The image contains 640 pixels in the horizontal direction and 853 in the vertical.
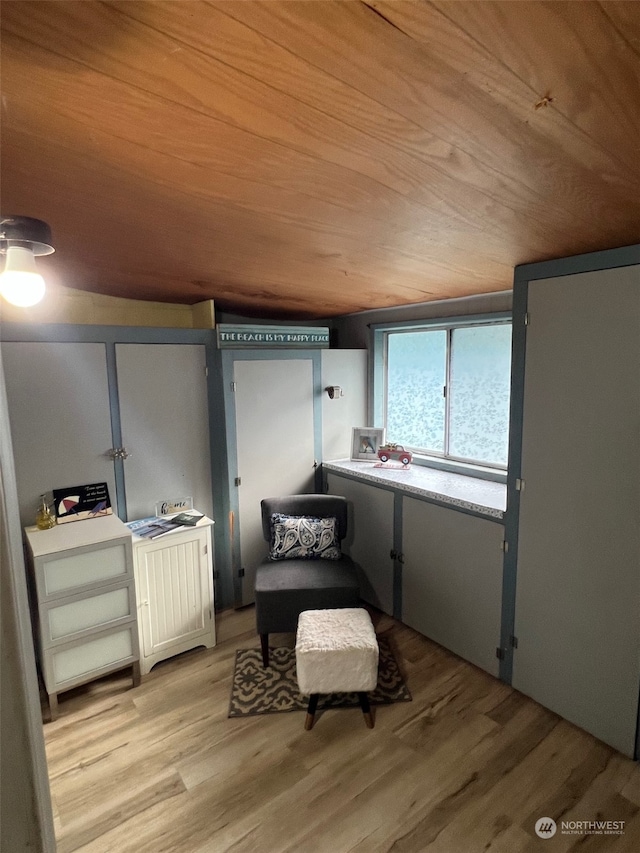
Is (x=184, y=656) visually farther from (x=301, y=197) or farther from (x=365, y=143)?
(x=365, y=143)

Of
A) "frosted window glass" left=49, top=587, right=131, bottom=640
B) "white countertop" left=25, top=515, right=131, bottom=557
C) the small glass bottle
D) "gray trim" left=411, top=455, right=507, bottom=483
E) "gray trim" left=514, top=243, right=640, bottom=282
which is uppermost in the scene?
"gray trim" left=514, top=243, right=640, bottom=282

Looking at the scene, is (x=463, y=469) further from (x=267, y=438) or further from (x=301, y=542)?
(x=267, y=438)

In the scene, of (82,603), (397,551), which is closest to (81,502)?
(82,603)

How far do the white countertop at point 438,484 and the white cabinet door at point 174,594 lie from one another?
1165mm

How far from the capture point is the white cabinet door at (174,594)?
272 centimetres

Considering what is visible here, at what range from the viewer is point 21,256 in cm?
157

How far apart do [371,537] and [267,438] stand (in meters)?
1.00

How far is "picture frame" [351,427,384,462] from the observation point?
12.2ft

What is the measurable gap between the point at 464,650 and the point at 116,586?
1996 mm

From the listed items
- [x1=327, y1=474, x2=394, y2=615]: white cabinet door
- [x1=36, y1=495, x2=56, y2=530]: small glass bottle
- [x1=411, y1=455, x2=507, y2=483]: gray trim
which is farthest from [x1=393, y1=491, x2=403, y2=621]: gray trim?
[x1=36, y1=495, x2=56, y2=530]: small glass bottle

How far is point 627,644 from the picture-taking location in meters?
2.09


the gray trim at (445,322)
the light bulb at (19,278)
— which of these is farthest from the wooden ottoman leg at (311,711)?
the gray trim at (445,322)

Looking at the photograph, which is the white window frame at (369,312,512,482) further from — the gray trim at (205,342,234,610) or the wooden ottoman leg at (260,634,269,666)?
the wooden ottoman leg at (260,634,269,666)

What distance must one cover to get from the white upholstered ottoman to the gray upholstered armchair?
38 cm
